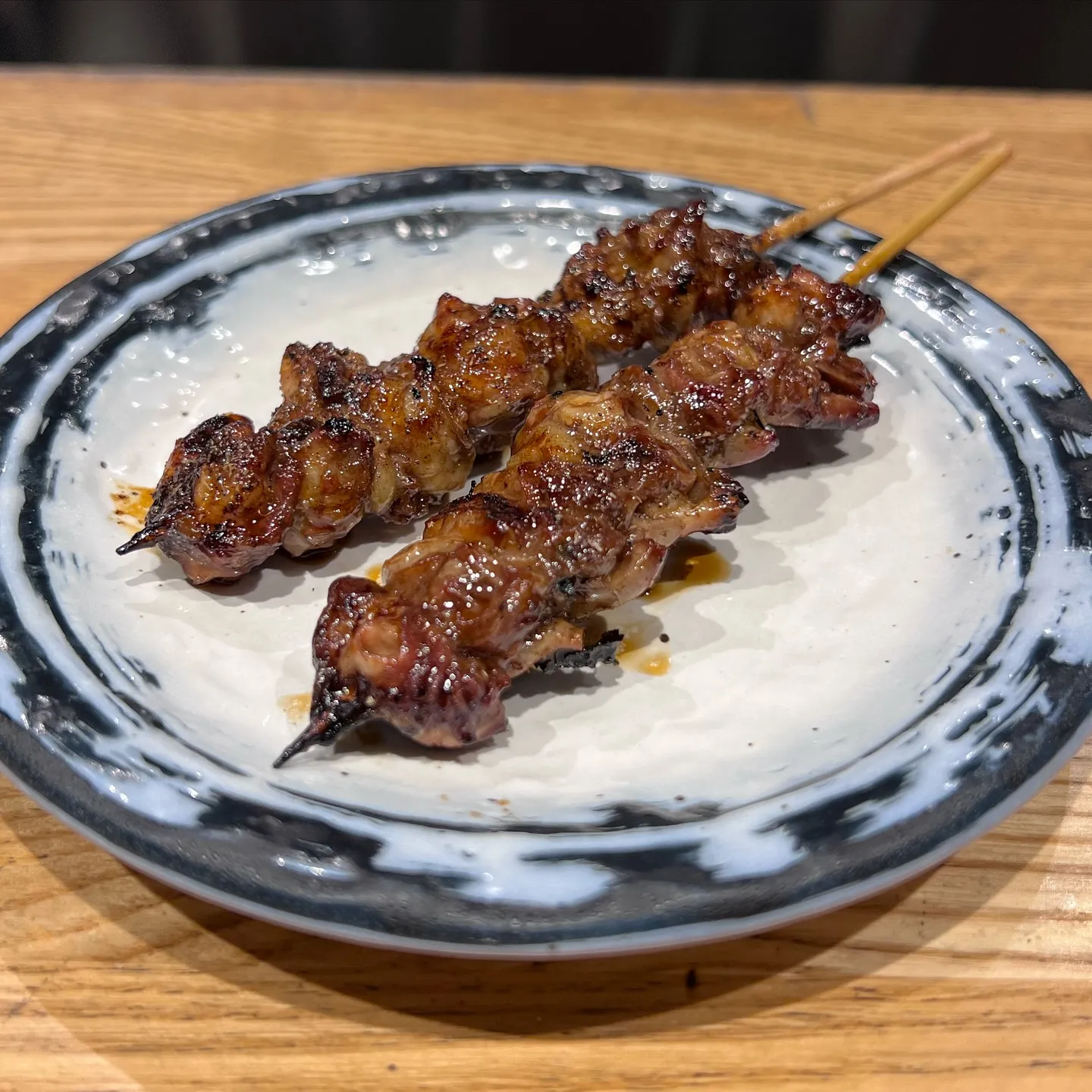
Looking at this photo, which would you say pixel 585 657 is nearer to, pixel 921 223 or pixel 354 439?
pixel 354 439

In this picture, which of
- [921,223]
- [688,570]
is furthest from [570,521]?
[921,223]

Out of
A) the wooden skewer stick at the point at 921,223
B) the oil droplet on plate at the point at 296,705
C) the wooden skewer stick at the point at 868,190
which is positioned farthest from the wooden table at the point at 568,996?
the wooden skewer stick at the point at 868,190

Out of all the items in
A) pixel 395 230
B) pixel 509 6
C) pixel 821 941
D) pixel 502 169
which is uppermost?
pixel 509 6

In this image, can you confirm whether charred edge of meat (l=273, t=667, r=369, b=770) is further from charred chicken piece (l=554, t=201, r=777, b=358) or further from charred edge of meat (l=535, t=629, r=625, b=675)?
→ charred chicken piece (l=554, t=201, r=777, b=358)

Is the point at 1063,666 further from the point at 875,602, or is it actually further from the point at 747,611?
the point at 747,611

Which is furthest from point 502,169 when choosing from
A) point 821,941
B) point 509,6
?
point 509,6
